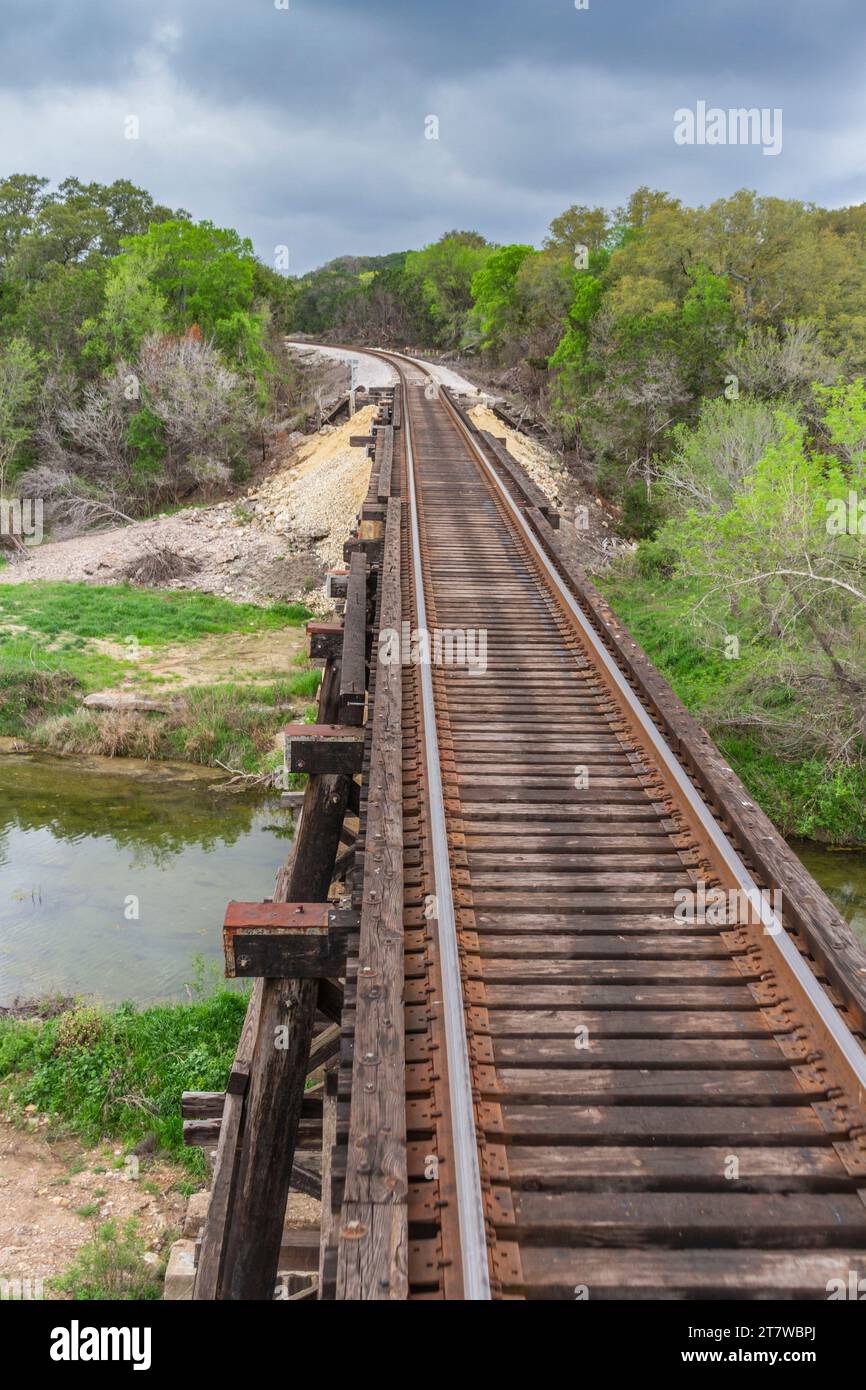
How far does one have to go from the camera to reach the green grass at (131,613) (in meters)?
19.5

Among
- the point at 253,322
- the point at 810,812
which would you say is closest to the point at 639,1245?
the point at 810,812

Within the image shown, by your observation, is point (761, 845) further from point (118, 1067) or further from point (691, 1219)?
point (118, 1067)

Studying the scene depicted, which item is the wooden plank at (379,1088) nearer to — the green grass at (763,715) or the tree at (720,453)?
the green grass at (763,715)

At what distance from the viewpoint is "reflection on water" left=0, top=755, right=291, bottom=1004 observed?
10.4m

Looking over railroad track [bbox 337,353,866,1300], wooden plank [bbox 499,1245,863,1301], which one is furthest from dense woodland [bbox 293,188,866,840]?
wooden plank [bbox 499,1245,863,1301]

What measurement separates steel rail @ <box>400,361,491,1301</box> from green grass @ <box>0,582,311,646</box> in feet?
48.6

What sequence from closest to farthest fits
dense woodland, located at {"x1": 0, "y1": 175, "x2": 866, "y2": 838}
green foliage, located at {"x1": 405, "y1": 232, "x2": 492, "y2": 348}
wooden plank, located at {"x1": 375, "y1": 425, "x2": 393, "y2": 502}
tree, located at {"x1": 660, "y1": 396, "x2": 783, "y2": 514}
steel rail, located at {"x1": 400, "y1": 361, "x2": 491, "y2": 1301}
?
steel rail, located at {"x1": 400, "y1": 361, "x2": 491, "y2": 1301}, dense woodland, located at {"x1": 0, "y1": 175, "x2": 866, "y2": 838}, wooden plank, located at {"x1": 375, "y1": 425, "x2": 393, "y2": 502}, tree, located at {"x1": 660, "y1": 396, "x2": 783, "y2": 514}, green foliage, located at {"x1": 405, "y1": 232, "x2": 492, "y2": 348}

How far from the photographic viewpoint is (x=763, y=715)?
14297 millimetres

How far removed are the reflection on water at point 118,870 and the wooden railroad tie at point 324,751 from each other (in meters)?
4.32

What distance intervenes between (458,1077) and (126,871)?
992cm

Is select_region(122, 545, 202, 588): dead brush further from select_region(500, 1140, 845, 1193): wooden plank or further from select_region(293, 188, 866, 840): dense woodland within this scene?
select_region(500, 1140, 845, 1193): wooden plank

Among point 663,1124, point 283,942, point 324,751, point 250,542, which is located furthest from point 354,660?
point 250,542

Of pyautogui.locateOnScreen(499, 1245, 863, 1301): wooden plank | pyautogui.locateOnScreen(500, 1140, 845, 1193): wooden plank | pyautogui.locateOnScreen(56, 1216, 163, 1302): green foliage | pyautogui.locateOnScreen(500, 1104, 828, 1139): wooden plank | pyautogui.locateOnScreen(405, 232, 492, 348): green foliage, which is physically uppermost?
pyautogui.locateOnScreen(405, 232, 492, 348): green foliage
